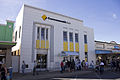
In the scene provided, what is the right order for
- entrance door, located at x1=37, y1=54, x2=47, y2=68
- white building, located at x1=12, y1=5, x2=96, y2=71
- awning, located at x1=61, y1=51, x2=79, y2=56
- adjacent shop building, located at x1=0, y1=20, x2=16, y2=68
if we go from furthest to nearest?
awning, located at x1=61, y1=51, x2=79, y2=56 < entrance door, located at x1=37, y1=54, x2=47, y2=68 < white building, located at x1=12, y1=5, x2=96, y2=71 < adjacent shop building, located at x1=0, y1=20, x2=16, y2=68

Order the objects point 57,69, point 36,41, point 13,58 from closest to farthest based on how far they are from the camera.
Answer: point 13,58, point 36,41, point 57,69

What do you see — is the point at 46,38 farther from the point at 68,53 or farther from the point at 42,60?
the point at 68,53

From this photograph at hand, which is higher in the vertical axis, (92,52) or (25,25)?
(25,25)

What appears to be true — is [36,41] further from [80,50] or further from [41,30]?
[80,50]

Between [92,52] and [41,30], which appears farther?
[92,52]

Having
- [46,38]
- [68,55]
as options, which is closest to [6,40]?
[46,38]

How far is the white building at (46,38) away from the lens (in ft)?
57.7

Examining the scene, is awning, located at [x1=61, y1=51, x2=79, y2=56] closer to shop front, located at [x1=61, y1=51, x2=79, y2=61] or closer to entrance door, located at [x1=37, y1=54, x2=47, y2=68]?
shop front, located at [x1=61, y1=51, x2=79, y2=61]

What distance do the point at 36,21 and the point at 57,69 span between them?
8342 millimetres

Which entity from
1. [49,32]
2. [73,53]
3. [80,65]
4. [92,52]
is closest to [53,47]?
[49,32]

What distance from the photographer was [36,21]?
1888 centimetres

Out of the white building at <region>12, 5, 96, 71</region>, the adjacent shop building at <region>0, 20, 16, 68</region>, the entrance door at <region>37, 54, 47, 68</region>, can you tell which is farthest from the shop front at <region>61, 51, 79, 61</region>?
the adjacent shop building at <region>0, 20, 16, 68</region>

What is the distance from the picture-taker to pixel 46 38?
778 inches

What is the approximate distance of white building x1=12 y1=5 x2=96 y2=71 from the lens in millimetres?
17578
